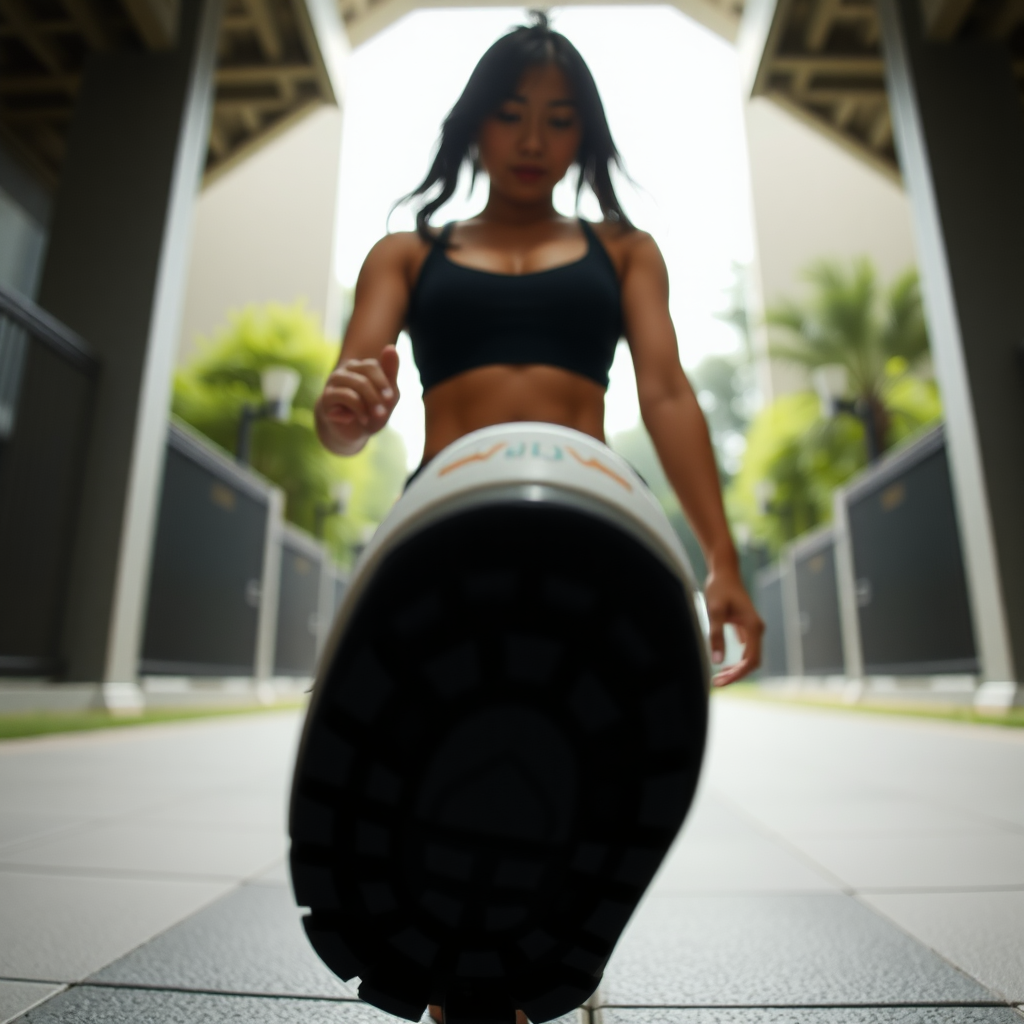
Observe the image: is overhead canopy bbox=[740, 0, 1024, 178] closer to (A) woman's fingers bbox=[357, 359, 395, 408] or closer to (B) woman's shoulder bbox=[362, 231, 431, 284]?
(B) woman's shoulder bbox=[362, 231, 431, 284]

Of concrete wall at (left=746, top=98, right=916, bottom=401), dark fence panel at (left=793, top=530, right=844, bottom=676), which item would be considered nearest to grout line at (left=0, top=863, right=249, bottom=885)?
dark fence panel at (left=793, top=530, right=844, bottom=676)

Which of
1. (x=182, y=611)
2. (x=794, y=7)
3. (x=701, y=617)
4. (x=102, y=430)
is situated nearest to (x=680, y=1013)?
(x=701, y=617)

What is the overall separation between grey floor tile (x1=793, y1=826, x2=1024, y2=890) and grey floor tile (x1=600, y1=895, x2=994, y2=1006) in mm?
207

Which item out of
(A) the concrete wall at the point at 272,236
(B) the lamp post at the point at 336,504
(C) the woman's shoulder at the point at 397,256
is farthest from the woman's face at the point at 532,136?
(A) the concrete wall at the point at 272,236

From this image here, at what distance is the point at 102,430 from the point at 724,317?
74.8 ft

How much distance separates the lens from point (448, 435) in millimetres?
841

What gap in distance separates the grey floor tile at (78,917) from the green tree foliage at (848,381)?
1265 centimetres

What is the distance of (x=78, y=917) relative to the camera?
1097mm

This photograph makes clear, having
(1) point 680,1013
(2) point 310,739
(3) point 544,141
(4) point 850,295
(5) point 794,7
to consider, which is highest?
(4) point 850,295

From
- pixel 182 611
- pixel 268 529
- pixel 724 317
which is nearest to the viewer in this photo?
pixel 182 611

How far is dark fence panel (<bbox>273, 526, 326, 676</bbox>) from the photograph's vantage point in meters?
9.64

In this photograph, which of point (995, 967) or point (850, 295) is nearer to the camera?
point (995, 967)

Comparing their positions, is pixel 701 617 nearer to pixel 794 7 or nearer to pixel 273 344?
pixel 794 7

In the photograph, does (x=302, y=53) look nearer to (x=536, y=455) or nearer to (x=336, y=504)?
(x=336, y=504)
